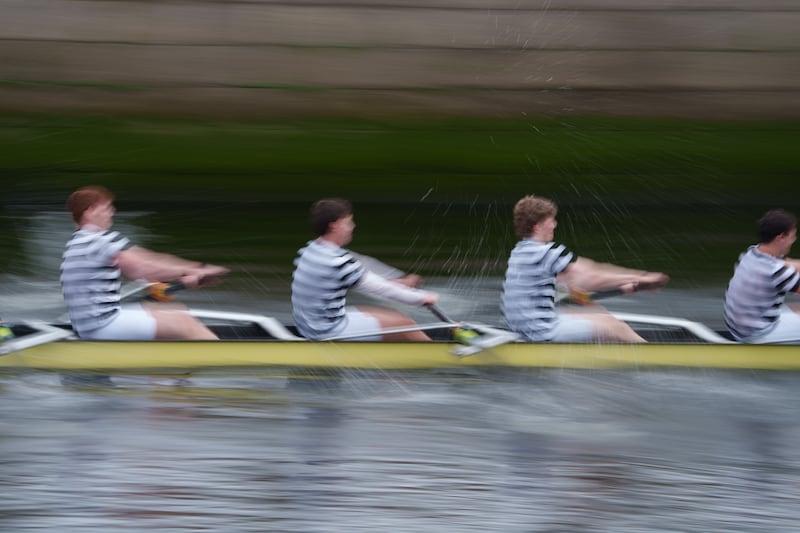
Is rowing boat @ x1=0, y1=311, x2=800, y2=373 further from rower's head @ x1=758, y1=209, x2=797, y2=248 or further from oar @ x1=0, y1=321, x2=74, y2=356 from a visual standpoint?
rower's head @ x1=758, y1=209, x2=797, y2=248

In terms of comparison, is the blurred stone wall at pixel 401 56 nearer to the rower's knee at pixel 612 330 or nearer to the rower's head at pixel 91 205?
the rower's knee at pixel 612 330

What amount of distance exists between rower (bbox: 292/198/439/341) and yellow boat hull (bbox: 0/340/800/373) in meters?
0.11

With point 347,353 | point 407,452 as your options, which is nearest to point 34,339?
point 347,353

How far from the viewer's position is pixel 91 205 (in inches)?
284

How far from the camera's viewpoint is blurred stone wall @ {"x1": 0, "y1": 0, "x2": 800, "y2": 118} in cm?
1672

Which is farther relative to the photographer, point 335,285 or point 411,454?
point 335,285

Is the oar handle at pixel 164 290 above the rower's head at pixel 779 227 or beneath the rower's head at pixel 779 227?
beneath

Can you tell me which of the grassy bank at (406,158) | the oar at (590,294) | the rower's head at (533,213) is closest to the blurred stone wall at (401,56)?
the grassy bank at (406,158)

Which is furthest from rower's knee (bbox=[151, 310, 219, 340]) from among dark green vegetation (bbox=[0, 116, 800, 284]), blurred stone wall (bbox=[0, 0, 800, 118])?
blurred stone wall (bbox=[0, 0, 800, 118])

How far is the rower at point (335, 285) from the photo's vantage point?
7340mm

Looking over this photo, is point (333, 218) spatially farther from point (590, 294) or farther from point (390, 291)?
point (590, 294)

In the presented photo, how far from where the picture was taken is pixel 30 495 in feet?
18.9

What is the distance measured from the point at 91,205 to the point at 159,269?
50 cm

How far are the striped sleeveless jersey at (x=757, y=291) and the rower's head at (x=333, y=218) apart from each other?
2.25 metres
